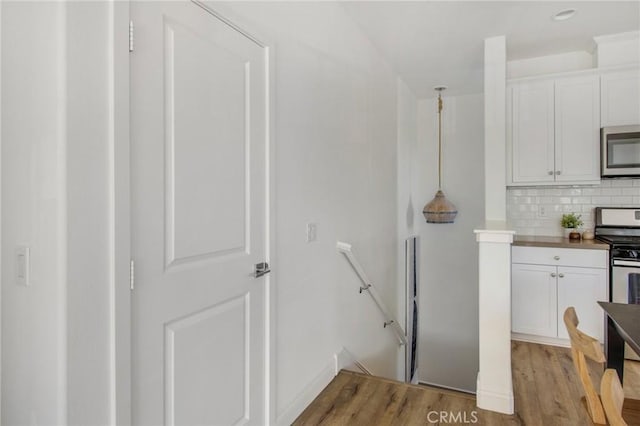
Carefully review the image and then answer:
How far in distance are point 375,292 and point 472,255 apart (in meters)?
2.10

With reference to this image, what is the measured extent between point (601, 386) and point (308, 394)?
1662mm

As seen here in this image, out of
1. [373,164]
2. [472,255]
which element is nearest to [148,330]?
[373,164]

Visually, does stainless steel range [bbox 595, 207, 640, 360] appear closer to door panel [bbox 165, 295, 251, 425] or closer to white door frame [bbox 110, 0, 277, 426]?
door panel [bbox 165, 295, 251, 425]

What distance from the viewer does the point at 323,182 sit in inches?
99.7

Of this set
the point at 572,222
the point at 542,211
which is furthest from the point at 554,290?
the point at 542,211

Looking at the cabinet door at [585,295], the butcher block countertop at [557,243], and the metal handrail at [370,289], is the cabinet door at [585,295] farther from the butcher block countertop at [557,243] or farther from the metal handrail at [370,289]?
the metal handrail at [370,289]

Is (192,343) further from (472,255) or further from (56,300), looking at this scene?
(472,255)

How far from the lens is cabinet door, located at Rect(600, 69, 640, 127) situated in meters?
3.39

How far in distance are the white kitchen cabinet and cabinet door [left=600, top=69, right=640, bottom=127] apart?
3.89 feet

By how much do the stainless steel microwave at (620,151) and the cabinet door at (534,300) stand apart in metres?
1.00

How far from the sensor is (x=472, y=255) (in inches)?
192

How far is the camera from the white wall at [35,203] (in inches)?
41.8

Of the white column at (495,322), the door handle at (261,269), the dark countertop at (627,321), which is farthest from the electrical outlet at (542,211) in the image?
the door handle at (261,269)

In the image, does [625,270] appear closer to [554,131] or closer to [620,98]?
[554,131]
